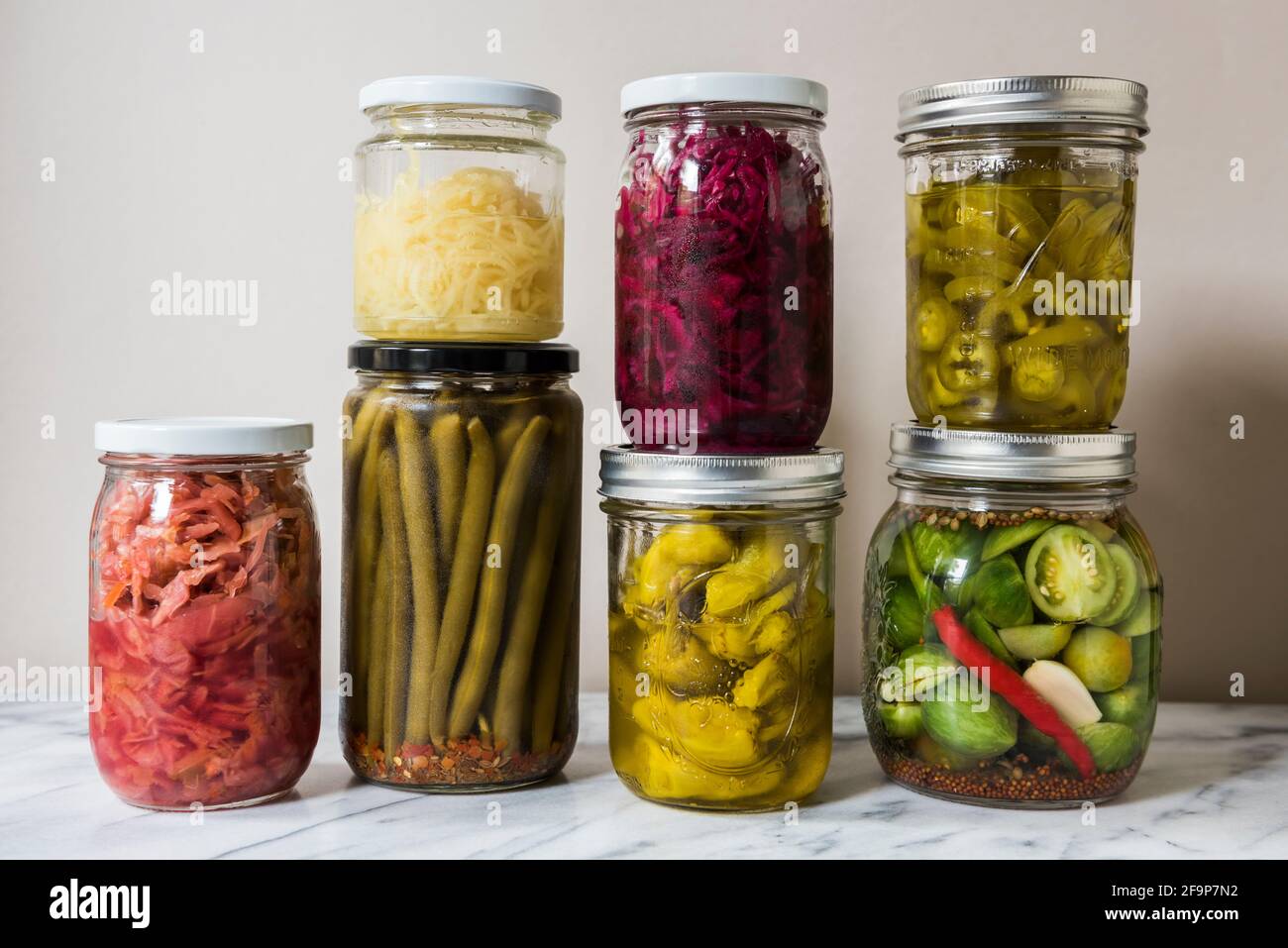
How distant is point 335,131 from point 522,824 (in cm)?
79

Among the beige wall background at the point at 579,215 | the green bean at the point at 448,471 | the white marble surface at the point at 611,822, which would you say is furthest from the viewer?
the beige wall background at the point at 579,215

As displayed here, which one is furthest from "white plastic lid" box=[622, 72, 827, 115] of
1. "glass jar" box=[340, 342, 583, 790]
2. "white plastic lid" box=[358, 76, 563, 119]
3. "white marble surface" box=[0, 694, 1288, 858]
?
"white marble surface" box=[0, 694, 1288, 858]

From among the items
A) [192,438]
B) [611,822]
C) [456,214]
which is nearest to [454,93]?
[456,214]

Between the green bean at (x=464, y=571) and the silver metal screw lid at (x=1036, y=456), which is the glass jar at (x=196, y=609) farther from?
the silver metal screw lid at (x=1036, y=456)

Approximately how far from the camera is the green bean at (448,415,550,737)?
1.09 metres

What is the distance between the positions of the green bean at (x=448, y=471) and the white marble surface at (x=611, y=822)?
228mm

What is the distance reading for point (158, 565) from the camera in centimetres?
100

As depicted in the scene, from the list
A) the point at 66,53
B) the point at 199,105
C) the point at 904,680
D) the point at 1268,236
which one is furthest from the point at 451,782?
the point at 1268,236

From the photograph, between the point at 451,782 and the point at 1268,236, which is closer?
the point at 451,782

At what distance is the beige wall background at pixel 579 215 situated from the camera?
1.40m

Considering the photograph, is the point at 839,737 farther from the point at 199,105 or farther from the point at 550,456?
the point at 199,105

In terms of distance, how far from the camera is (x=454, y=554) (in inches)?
43.0

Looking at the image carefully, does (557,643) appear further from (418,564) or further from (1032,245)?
(1032,245)

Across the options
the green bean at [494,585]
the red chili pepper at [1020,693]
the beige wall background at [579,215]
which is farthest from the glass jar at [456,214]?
the red chili pepper at [1020,693]
